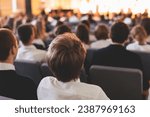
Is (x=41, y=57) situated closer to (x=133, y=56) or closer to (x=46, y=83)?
(x=133, y=56)

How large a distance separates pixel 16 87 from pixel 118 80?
1.01m

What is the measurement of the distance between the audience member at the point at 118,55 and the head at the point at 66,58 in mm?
1289

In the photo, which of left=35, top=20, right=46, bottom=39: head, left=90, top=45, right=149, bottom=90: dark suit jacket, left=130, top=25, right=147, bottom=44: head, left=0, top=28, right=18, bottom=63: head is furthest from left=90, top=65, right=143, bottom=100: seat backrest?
left=35, top=20, right=46, bottom=39: head

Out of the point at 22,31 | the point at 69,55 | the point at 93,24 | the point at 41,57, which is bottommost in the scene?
the point at 93,24

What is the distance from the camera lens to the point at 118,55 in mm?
3008

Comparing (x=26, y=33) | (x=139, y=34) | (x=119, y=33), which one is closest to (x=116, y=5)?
(x=139, y=34)

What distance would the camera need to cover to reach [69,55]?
5.60 feet

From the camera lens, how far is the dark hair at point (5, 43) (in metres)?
2.11

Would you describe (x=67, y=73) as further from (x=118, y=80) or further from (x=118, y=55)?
(x=118, y=55)

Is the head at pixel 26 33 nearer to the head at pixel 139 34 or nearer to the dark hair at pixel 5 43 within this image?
the head at pixel 139 34

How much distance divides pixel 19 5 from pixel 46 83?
508 inches

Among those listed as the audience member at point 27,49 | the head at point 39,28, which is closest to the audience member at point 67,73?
the audience member at point 27,49

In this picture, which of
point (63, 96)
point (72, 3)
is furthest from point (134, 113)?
point (72, 3)

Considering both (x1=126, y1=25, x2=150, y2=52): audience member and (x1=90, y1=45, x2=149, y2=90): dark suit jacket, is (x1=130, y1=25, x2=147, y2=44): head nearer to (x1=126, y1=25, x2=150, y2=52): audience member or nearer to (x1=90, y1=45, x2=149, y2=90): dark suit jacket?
(x1=126, y1=25, x2=150, y2=52): audience member
